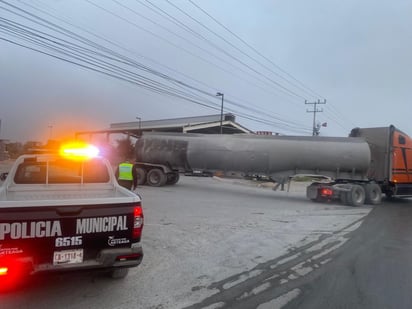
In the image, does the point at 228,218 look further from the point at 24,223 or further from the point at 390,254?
the point at 24,223

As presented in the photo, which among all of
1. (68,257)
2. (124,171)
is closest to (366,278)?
(68,257)

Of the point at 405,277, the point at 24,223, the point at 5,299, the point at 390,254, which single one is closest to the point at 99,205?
the point at 24,223

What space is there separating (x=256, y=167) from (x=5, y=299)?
1672 cm

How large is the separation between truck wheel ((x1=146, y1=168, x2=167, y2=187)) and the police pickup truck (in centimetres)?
1759

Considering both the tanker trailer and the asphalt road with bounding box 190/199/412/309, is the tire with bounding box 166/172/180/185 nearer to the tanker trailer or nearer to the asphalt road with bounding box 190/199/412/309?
the tanker trailer

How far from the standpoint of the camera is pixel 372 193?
19.0m

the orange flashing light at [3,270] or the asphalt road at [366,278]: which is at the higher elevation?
the orange flashing light at [3,270]

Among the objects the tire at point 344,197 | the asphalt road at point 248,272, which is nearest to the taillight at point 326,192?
the tire at point 344,197

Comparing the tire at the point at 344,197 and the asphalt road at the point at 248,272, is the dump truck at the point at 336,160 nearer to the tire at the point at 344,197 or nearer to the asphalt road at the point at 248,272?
the tire at the point at 344,197

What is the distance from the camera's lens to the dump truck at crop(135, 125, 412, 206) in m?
19.0

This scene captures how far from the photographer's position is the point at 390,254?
26.1ft

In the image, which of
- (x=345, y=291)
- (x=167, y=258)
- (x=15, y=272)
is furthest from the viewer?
(x=167, y=258)

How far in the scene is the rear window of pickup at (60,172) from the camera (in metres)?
6.17

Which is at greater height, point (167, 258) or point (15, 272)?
point (15, 272)
